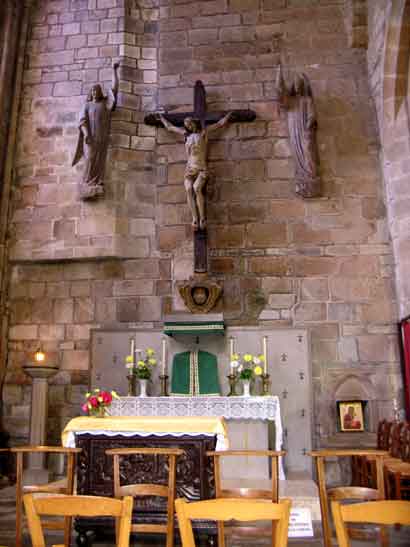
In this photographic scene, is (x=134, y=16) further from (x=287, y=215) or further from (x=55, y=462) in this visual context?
(x=55, y=462)

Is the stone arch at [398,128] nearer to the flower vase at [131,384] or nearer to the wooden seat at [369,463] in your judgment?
the wooden seat at [369,463]

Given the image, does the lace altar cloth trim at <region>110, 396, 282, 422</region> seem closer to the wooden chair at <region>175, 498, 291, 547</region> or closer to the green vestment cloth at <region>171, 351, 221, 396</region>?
the green vestment cloth at <region>171, 351, 221, 396</region>

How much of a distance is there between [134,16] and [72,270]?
3.94m

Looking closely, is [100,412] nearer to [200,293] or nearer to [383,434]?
[200,293]

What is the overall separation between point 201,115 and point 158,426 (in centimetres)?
471

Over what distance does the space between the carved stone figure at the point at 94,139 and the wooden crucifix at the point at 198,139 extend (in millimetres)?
583

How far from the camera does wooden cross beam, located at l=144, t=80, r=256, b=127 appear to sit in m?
7.55

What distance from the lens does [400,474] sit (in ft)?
15.1

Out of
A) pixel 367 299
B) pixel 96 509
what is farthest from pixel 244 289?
pixel 96 509

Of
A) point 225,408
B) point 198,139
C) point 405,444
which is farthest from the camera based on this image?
point 198,139

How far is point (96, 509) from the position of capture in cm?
186

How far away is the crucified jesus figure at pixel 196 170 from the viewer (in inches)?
281

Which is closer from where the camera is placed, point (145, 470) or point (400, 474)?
point (145, 470)

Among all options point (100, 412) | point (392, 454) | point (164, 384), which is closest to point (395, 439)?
point (392, 454)
